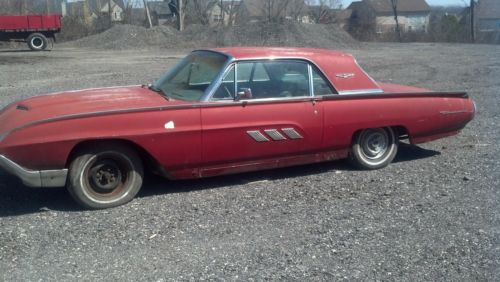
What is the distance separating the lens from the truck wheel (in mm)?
28531

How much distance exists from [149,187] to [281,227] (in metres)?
1.63

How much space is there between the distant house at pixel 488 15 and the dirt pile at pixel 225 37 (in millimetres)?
9101

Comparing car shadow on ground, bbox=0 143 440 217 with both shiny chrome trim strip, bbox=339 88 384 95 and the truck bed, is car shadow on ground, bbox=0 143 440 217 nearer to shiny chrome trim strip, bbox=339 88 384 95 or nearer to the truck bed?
shiny chrome trim strip, bbox=339 88 384 95

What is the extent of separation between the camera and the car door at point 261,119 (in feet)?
17.3

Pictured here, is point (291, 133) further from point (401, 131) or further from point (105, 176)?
point (105, 176)

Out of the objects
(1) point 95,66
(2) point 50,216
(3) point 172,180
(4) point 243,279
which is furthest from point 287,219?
(1) point 95,66

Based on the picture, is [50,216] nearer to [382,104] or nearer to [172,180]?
[172,180]

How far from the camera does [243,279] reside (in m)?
3.62

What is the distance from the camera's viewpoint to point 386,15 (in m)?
69.5

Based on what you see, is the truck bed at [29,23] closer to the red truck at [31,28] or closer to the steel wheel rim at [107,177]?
the red truck at [31,28]

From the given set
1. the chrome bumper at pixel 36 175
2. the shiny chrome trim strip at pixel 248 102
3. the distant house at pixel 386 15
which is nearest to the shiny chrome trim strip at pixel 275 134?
the shiny chrome trim strip at pixel 248 102

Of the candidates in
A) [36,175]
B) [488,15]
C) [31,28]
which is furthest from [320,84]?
[488,15]

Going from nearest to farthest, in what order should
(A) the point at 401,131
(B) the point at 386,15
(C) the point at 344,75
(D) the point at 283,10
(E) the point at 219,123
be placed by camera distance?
(E) the point at 219,123 < (C) the point at 344,75 < (A) the point at 401,131 < (D) the point at 283,10 < (B) the point at 386,15

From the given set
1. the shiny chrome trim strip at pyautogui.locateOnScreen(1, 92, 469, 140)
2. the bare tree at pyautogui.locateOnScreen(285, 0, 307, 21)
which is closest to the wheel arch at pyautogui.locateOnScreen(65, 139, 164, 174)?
the shiny chrome trim strip at pyautogui.locateOnScreen(1, 92, 469, 140)
